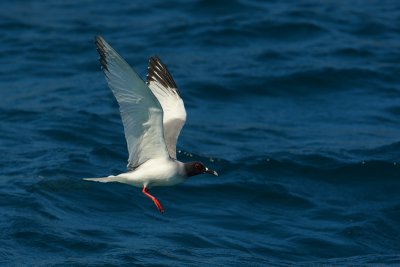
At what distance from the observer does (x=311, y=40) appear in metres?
22.7

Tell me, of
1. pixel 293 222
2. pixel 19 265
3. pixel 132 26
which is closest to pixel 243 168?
pixel 293 222

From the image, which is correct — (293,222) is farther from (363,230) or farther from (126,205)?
(126,205)

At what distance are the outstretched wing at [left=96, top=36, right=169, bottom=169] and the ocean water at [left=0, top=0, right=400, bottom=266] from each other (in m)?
2.26

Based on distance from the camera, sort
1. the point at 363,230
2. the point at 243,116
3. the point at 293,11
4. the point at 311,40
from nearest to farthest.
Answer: the point at 363,230 < the point at 243,116 < the point at 311,40 < the point at 293,11

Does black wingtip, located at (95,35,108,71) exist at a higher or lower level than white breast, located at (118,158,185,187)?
higher

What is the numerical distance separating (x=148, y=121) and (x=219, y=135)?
701cm

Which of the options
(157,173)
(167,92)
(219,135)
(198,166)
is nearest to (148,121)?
(157,173)

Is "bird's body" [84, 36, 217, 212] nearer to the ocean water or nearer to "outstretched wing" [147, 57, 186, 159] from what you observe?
"outstretched wing" [147, 57, 186, 159]

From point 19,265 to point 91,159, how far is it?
397 centimetres

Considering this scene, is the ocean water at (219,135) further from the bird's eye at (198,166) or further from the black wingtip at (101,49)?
the black wingtip at (101,49)

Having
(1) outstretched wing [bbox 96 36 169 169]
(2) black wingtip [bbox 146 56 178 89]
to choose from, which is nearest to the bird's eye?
(1) outstretched wing [bbox 96 36 169 169]

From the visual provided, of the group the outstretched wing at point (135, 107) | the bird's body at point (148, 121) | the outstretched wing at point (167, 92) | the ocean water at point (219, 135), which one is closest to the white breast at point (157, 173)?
the bird's body at point (148, 121)

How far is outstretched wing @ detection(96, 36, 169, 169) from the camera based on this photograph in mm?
10555

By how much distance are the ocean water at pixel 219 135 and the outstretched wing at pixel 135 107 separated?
226 centimetres
